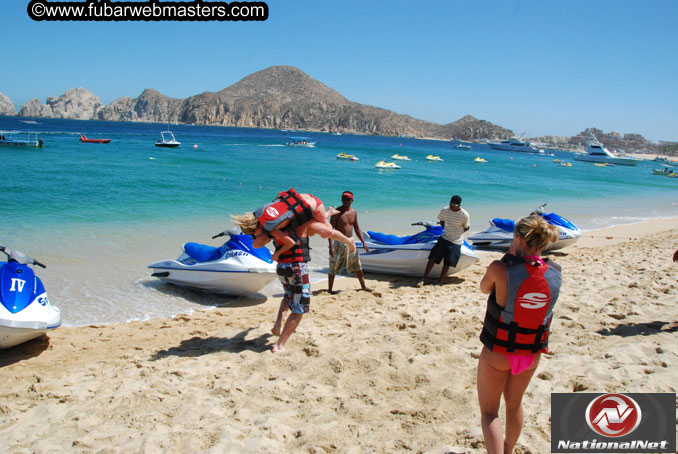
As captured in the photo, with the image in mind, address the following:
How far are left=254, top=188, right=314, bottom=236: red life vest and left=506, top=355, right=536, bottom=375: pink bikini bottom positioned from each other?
256 centimetres

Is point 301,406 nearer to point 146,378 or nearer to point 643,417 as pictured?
point 146,378

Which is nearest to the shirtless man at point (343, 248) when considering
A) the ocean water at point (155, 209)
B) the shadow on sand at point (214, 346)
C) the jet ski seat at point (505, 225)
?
the ocean water at point (155, 209)

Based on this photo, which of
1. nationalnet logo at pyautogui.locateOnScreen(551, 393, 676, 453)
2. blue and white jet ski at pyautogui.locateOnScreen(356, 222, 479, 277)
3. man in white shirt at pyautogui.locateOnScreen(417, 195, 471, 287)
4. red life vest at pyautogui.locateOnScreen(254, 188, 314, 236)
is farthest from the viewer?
blue and white jet ski at pyautogui.locateOnScreen(356, 222, 479, 277)

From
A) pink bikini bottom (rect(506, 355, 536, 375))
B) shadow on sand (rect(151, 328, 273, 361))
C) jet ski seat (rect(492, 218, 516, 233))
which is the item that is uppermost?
pink bikini bottom (rect(506, 355, 536, 375))

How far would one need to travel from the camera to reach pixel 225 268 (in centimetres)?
702

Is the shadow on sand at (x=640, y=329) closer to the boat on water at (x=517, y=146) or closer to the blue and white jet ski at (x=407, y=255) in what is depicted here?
the blue and white jet ski at (x=407, y=255)

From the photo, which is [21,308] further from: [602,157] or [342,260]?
[602,157]

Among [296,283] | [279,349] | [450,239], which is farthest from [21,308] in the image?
[450,239]

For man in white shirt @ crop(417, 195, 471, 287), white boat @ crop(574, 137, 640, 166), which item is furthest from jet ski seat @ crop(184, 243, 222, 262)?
white boat @ crop(574, 137, 640, 166)

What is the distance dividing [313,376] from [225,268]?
10.7ft

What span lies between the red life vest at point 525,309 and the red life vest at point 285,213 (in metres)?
2.43

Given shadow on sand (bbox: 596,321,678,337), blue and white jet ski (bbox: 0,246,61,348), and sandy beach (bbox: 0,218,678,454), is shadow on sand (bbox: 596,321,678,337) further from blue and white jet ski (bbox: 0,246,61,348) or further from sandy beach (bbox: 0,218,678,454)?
blue and white jet ski (bbox: 0,246,61,348)

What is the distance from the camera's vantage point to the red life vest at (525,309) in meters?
2.47

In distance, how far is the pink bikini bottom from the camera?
257cm
